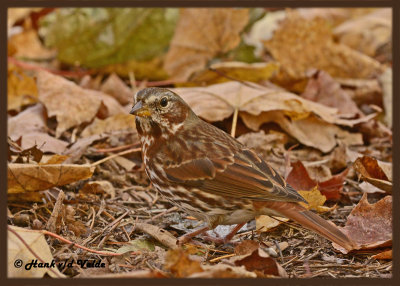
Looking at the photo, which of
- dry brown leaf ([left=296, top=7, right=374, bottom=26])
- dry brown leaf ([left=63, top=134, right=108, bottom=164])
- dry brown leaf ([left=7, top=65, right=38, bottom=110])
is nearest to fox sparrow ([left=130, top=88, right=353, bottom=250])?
dry brown leaf ([left=63, top=134, right=108, bottom=164])

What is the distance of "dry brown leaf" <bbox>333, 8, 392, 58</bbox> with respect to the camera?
8312 mm

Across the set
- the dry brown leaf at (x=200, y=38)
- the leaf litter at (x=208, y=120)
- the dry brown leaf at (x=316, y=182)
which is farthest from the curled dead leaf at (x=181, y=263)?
the dry brown leaf at (x=200, y=38)

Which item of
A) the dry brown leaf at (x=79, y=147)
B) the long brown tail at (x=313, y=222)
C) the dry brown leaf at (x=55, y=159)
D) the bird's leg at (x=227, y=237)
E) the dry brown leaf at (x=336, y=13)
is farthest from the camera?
the dry brown leaf at (x=336, y=13)

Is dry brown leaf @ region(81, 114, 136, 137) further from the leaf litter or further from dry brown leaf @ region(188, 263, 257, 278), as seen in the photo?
dry brown leaf @ region(188, 263, 257, 278)

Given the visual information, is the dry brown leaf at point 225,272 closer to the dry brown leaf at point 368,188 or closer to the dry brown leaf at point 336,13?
the dry brown leaf at point 368,188

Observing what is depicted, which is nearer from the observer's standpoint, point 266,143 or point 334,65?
point 266,143

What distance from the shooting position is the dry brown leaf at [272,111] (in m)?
5.36

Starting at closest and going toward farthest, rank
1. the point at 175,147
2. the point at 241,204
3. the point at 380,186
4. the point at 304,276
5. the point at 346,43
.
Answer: the point at 304,276, the point at 241,204, the point at 175,147, the point at 380,186, the point at 346,43

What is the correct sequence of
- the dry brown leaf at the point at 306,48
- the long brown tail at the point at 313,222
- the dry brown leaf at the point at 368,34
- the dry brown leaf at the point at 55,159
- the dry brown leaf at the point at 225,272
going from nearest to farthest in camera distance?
the dry brown leaf at the point at 225,272
the long brown tail at the point at 313,222
the dry brown leaf at the point at 55,159
the dry brown leaf at the point at 306,48
the dry brown leaf at the point at 368,34

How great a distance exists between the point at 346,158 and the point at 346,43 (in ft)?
11.7

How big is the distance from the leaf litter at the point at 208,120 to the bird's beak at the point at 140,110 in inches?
24.5

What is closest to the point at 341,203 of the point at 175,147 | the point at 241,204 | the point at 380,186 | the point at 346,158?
the point at 380,186

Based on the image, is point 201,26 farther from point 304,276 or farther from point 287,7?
point 304,276

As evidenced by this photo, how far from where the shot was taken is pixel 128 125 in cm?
545
